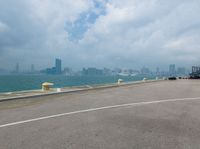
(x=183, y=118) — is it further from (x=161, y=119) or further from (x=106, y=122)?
(x=106, y=122)

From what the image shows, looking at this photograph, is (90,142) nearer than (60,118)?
Yes

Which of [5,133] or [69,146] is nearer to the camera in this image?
[69,146]

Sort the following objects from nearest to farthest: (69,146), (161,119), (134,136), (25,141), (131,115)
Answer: (69,146) < (25,141) < (134,136) < (161,119) < (131,115)

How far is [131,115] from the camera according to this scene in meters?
7.58

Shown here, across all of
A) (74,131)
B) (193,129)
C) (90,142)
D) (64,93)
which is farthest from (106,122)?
(64,93)

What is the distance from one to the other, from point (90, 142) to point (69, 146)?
51 cm

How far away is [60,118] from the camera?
7.04 m

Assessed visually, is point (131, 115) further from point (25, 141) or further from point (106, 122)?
point (25, 141)

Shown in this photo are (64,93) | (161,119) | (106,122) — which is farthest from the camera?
(64,93)

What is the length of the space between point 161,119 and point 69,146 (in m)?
3.78

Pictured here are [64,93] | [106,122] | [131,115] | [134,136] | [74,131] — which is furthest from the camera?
[64,93]

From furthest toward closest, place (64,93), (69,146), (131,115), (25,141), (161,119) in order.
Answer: (64,93)
(131,115)
(161,119)
(25,141)
(69,146)

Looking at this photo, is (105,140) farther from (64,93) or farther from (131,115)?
(64,93)

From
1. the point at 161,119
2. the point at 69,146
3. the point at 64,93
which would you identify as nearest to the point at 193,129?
the point at 161,119
